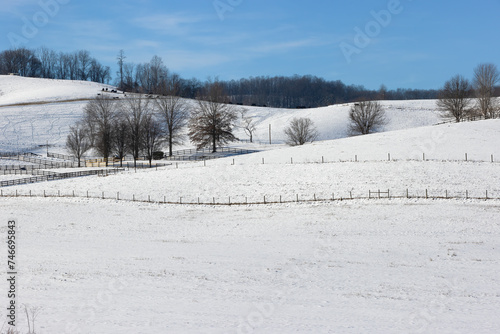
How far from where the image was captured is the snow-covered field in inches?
575

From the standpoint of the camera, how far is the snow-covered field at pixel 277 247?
47.9 ft

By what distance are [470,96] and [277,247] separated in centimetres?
8720

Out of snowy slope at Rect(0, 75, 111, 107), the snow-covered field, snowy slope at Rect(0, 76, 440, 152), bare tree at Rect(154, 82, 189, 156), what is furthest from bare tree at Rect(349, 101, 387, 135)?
snowy slope at Rect(0, 75, 111, 107)

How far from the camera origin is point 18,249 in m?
24.4

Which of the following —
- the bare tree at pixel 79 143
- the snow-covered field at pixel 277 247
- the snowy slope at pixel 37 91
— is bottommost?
the snow-covered field at pixel 277 247

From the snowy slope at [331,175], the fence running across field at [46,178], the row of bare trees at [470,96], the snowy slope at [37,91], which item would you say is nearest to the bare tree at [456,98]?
the row of bare trees at [470,96]

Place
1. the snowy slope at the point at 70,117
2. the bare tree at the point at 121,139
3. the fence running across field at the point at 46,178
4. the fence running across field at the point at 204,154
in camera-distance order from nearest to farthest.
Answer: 1. the fence running across field at the point at 46,178
2. the bare tree at the point at 121,139
3. the fence running across field at the point at 204,154
4. the snowy slope at the point at 70,117

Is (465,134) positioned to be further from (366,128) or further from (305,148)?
(366,128)

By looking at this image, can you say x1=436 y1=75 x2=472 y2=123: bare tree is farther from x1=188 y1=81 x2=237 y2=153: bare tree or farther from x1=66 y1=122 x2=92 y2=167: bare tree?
x1=66 y1=122 x2=92 y2=167: bare tree

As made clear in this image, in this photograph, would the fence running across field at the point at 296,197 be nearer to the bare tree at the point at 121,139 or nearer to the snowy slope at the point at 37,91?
the bare tree at the point at 121,139

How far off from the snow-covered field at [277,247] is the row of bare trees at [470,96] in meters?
34.8

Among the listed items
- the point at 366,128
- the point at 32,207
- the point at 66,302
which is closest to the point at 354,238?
the point at 66,302

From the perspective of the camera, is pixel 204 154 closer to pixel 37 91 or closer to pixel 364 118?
pixel 364 118

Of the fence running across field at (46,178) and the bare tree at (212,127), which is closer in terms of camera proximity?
the fence running across field at (46,178)
